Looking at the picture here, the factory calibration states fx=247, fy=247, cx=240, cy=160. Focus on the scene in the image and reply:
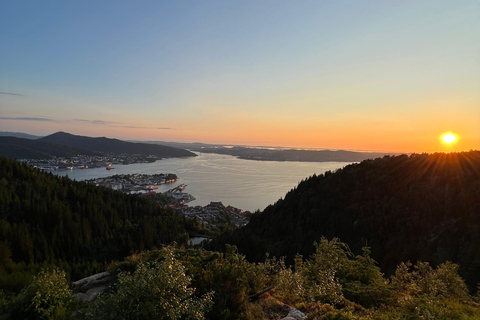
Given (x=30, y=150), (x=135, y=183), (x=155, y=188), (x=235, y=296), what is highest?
(x=235, y=296)

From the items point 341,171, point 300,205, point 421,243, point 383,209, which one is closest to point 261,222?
point 300,205

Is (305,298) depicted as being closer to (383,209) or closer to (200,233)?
(383,209)

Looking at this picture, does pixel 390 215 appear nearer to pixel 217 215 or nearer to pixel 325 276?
pixel 325 276

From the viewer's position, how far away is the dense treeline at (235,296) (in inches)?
135

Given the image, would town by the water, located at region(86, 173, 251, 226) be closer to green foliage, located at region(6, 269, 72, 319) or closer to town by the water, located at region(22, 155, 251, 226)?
town by the water, located at region(22, 155, 251, 226)

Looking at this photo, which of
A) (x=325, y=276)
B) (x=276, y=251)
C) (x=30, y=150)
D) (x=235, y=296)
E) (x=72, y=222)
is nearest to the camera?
(x=235, y=296)

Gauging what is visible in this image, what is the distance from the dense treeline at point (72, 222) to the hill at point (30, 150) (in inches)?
3804

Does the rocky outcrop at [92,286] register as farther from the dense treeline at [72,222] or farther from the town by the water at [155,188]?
the town by the water at [155,188]

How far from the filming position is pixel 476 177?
17.6m

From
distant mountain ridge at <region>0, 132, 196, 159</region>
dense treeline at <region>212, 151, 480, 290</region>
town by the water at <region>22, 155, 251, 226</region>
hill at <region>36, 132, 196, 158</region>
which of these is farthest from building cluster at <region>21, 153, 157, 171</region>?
dense treeline at <region>212, 151, 480, 290</region>

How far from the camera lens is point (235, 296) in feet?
16.5

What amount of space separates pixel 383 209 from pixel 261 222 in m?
14.0

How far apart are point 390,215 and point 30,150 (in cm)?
15938

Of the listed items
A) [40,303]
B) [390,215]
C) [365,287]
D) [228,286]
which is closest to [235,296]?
[228,286]
